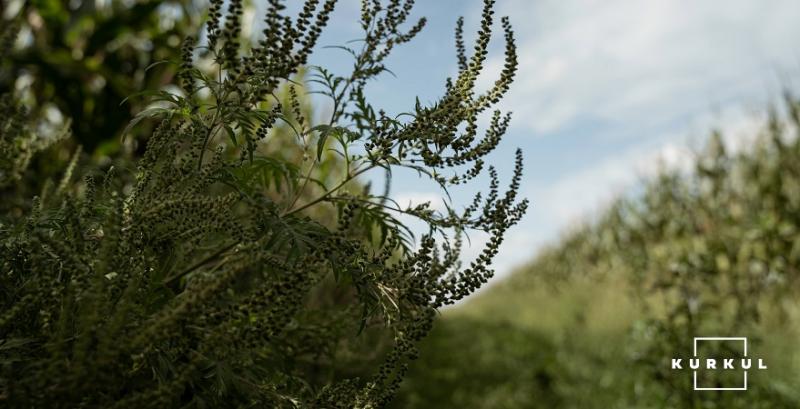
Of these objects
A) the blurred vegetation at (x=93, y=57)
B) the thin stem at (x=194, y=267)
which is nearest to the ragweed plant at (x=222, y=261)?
the thin stem at (x=194, y=267)

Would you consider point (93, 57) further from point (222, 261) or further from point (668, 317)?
point (668, 317)

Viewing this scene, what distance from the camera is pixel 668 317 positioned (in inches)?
217

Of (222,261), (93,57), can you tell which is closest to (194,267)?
(222,261)

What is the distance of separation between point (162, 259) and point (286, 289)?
64cm

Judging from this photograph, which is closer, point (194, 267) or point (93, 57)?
Answer: point (194, 267)

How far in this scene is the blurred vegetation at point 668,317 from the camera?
595 centimetres

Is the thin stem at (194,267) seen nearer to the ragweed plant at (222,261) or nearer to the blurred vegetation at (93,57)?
the ragweed plant at (222,261)

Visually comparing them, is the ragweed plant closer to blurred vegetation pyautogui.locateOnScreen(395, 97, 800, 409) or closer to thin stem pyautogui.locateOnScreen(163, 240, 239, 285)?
thin stem pyautogui.locateOnScreen(163, 240, 239, 285)

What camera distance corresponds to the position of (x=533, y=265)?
3073cm

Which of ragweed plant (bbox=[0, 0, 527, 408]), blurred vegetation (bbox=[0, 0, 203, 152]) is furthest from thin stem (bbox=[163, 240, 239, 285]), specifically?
blurred vegetation (bbox=[0, 0, 203, 152])

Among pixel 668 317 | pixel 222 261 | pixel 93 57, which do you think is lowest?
pixel 222 261

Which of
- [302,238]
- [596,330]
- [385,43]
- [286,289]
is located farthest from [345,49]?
[596,330]

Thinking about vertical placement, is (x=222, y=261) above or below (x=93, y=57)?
below

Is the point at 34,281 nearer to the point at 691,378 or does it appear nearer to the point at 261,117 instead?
the point at 261,117
